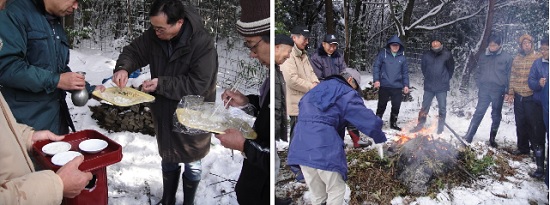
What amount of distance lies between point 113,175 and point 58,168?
33cm

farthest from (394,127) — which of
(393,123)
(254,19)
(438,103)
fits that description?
(254,19)

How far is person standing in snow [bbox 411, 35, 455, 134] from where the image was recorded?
1578 millimetres

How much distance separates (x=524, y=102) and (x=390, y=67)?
1.71ft

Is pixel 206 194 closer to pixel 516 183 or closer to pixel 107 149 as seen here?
pixel 107 149

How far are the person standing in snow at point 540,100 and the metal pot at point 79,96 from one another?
164cm

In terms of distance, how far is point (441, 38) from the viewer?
158 centimetres

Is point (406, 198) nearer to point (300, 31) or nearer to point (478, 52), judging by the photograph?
point (478, 52)

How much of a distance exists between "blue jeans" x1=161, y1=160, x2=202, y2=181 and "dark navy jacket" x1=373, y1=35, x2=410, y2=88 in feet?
2.53

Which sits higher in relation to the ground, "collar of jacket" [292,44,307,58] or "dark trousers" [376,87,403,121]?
"collar of jacket" [292,44,307,58]

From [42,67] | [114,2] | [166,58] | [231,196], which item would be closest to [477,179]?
[231,196]

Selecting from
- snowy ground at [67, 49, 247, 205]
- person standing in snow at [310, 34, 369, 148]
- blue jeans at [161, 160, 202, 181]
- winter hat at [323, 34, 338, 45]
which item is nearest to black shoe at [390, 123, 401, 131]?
person standing in snow at [310, 34, 369, 148]

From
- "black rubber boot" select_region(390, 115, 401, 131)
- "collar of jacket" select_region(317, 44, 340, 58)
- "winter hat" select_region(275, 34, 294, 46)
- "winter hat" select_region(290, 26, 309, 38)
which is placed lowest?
"black rubber boot" select_region(390, 115, 401, 131)

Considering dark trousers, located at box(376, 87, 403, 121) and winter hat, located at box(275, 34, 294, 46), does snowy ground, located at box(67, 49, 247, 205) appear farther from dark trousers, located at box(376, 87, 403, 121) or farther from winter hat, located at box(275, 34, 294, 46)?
dark trousers, located at box(376, 87, 403, 121)

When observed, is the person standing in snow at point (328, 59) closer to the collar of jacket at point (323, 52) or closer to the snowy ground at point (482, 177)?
the collar of jacket at point (323, 52)
